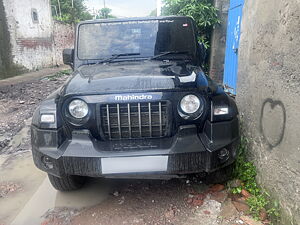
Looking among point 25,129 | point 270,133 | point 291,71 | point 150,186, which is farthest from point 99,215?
point 25,129

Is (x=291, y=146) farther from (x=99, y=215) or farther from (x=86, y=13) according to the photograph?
(x=86, y=13)

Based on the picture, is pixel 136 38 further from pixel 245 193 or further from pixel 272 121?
pixel 245 193

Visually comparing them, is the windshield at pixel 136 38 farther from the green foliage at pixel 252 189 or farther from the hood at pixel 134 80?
the green foliage at pixel 252 189

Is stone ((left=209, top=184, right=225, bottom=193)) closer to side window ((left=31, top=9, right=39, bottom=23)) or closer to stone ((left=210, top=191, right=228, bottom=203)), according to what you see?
stone ((left=210, top=191, right=228, bottom=203))

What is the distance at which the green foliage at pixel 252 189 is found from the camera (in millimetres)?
2412

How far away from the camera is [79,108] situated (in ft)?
8.00

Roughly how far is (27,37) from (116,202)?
39.3 ft

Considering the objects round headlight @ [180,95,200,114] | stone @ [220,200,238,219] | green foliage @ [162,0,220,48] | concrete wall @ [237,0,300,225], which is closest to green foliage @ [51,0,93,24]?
green foliage @ [162,0,220,48]

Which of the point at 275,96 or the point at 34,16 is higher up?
the point at 34,16

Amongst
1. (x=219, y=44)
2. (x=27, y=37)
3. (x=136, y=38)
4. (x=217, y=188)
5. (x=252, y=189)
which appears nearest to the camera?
(x=252, y=189)

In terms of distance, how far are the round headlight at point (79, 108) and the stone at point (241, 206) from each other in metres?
1.65

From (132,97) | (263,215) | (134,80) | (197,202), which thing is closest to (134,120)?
(132,97)

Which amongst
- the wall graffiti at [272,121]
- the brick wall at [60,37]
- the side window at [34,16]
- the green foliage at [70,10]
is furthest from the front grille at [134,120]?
the green foliage at [70,10]

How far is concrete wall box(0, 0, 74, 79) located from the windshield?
8.72 m
